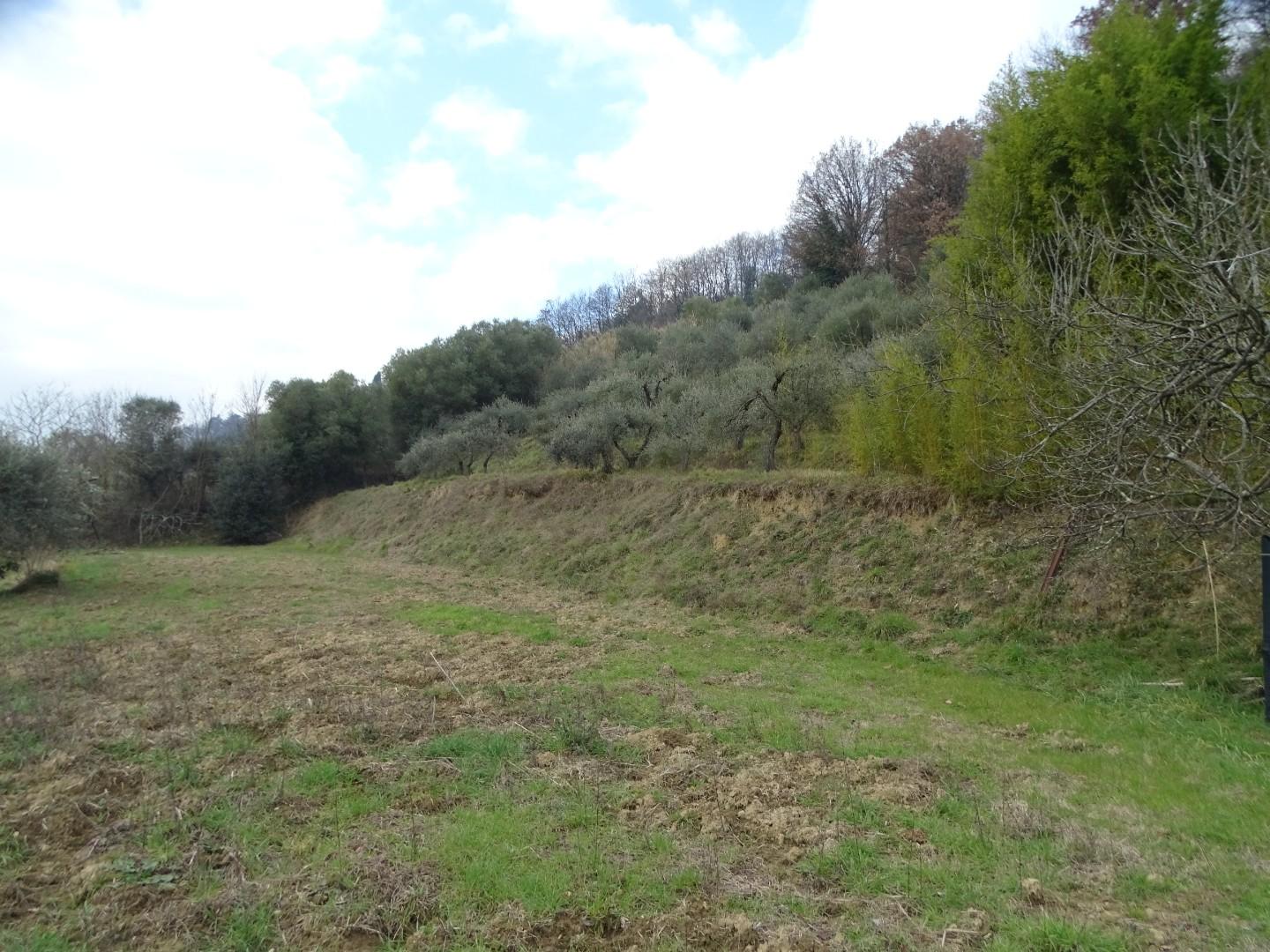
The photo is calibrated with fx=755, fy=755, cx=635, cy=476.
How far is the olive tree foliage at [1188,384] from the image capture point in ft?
22.3

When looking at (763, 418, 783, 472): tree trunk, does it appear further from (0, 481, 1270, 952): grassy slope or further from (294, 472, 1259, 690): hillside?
(0, 481, 1270, 952): grassy slope

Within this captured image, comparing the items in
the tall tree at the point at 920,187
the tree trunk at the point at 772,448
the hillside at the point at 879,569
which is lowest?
the hillside at the point at 879,569

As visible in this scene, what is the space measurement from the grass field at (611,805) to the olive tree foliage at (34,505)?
35.1 feet

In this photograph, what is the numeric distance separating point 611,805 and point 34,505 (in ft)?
67.2

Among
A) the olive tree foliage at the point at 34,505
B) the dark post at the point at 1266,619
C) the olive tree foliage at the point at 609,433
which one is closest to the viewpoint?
the dark post at the point at 1266,619

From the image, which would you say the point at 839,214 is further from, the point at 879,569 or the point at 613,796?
the point at 613,796

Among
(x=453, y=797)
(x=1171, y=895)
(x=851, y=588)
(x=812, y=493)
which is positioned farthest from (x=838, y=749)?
(x=812, y=493)

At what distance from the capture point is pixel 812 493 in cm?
1694

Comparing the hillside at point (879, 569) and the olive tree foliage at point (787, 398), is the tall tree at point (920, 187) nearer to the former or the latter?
the olive tree foliage at point (787, 398)

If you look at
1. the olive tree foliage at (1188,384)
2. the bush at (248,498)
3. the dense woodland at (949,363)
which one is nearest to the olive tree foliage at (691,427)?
the dense woodland at (949,363)

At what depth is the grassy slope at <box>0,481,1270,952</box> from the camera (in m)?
3.73

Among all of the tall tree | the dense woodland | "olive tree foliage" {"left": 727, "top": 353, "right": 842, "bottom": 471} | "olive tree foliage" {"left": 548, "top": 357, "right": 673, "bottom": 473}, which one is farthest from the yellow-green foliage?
the tall tree

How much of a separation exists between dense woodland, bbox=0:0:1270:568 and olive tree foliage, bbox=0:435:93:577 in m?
0.07

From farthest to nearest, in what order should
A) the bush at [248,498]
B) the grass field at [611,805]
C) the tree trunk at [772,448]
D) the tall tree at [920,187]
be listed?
the bush at [248,498] → the tall tree at [920,187] → the tree trunk at [772,448] → the grass field at [611,805]
